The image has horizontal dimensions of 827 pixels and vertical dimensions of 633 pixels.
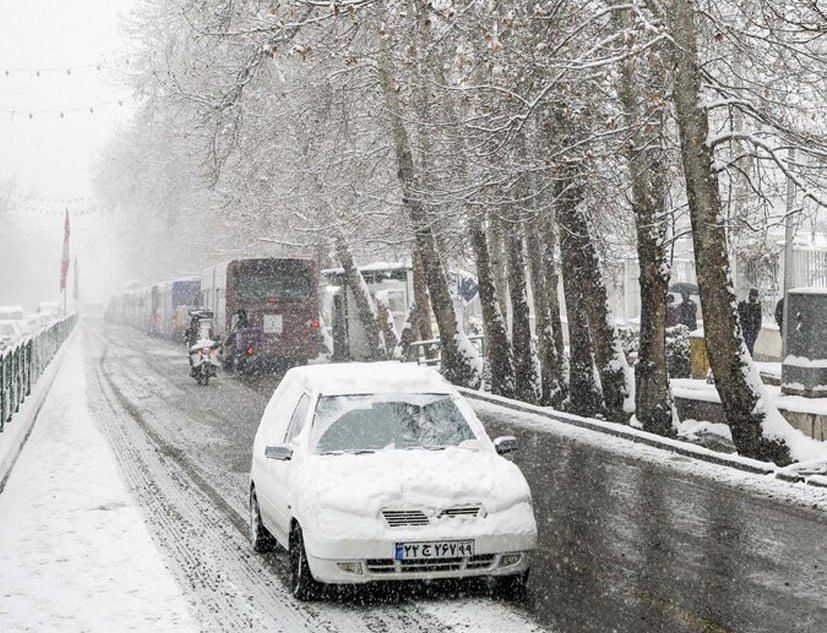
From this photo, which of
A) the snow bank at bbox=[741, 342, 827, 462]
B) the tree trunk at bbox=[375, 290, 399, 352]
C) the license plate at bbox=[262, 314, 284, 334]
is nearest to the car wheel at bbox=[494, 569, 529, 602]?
the snow bank at bbox=[741, 342, 827, 462]

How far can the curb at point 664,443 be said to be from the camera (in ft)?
41.5

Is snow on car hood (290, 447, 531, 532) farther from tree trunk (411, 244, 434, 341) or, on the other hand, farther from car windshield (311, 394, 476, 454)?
tree trunk (411, 244, 434, 341)

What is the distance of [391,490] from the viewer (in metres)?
7.17

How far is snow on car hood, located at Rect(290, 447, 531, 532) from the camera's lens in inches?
281

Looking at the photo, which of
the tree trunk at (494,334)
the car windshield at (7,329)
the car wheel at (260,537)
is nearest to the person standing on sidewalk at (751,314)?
the tree trunk at (494,334)

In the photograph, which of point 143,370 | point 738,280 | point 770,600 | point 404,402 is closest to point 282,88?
point 143,370

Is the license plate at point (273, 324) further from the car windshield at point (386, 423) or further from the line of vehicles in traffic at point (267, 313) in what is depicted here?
the car windshield at point (386, 423)

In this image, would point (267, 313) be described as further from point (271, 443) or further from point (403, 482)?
point (403, 482)

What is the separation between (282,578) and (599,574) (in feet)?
7.71

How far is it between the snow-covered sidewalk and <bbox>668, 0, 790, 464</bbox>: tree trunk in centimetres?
767

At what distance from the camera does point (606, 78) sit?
1614 centimetres

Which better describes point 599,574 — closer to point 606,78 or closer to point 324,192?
point 606,78

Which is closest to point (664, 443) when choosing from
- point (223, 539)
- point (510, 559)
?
point (223, 539)

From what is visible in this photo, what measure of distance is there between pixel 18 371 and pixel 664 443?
1160cm
